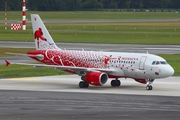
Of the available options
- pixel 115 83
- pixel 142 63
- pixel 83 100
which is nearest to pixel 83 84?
pixel 115 83

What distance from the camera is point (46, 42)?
55125mm

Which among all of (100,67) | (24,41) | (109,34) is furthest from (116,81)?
(109,34)

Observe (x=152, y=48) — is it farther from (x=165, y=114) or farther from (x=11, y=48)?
(x=165, y=114)

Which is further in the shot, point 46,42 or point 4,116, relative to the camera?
point 46,42

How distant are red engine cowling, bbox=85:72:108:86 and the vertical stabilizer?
6.60 meters

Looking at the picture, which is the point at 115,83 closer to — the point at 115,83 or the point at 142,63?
the point at 115,83

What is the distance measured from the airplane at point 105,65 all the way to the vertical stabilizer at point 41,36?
182mm

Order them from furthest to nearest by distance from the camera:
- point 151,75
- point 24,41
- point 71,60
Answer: point 24,41
point 71,60
point 151,75

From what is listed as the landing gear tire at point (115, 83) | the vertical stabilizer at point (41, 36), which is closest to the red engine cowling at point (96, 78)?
the landing gear tire at point (115, 83)

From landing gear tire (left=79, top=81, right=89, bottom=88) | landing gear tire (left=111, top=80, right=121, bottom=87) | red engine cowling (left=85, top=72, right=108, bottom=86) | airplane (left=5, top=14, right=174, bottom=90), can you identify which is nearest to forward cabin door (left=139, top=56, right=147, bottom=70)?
airplane (left=5, top=14, right=174, bottom=90)

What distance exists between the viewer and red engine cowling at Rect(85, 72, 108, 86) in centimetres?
4909

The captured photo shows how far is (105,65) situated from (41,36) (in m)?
7.47

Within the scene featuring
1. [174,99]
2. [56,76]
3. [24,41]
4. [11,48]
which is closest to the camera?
[174,99]

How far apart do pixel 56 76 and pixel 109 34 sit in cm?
6546
